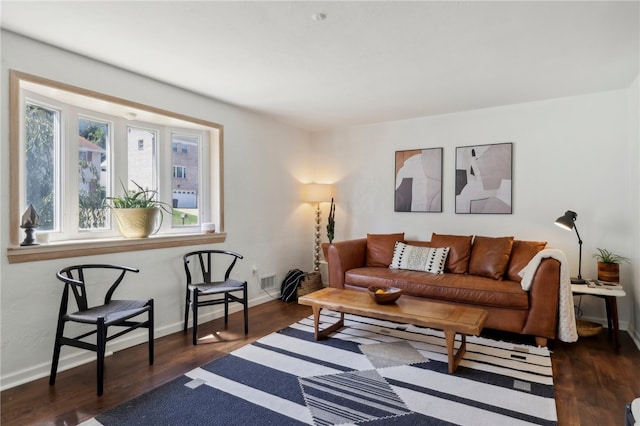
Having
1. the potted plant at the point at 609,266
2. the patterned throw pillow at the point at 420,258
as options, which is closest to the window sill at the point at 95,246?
the patterned throw pillow at the point at 420,258

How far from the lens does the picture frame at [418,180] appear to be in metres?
4.43

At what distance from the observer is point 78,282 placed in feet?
7.58

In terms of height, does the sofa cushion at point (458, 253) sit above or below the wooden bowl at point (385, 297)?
above

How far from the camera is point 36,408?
2.06 m

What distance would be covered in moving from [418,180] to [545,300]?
2.06 meters

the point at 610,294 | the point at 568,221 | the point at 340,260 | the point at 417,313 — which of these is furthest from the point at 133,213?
the point at 610,294

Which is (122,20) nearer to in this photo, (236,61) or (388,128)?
(236,61)

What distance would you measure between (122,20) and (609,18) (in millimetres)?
2953

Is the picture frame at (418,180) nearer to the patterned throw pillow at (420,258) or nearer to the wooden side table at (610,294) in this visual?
the patterned throw pillow at (420,258)

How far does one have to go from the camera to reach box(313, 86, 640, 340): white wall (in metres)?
3.50

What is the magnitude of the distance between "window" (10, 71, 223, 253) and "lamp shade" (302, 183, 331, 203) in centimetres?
150

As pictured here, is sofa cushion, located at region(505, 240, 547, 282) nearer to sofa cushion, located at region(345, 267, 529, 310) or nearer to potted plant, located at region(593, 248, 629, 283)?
sofa cushion, located at region(345, 267, 529, 310)

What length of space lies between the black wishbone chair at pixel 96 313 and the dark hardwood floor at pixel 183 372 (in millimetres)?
131

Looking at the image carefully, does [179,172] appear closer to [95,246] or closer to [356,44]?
[95,246]
